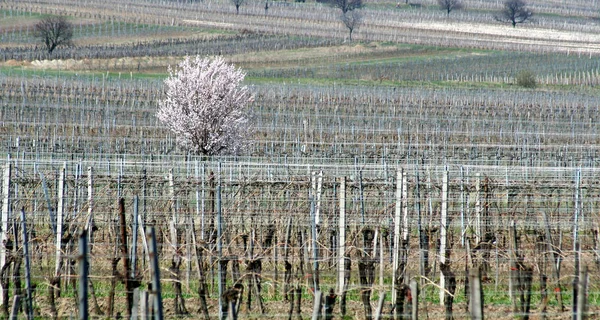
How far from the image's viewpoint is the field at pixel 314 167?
12.9 m

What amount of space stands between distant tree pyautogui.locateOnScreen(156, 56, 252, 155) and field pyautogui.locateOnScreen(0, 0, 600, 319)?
933 mm

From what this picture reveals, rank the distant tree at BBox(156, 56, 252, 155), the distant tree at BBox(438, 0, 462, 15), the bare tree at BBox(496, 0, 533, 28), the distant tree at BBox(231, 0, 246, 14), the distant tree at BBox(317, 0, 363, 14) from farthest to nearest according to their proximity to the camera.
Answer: the distant tree at BBox(438, 0, 462, 15), the distant tree at BBox(317, 0, 363, 14), the distant tree at BBox(231, 0, 246, 14), the bare tree at BBox(496, 0, 533, 28), the distant tree at BBox(156, 56, 252, 155)

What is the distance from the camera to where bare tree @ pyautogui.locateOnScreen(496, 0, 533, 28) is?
98.2 metres

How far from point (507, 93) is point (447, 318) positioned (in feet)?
140

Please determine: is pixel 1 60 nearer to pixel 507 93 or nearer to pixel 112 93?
pixel 112 93

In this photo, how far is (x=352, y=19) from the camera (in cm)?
A: 9312

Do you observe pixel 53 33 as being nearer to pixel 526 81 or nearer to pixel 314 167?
pixel 526 81

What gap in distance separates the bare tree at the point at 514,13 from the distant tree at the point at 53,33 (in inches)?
1600

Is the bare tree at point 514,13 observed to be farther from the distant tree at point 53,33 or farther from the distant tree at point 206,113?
the distant tree at point 206,113

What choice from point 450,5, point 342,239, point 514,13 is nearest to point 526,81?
point 514,13

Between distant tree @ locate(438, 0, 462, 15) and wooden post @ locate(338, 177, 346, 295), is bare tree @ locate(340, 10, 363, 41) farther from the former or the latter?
wooden post @ locate(338, 177, 346, 295)

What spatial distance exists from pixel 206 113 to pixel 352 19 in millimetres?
62326

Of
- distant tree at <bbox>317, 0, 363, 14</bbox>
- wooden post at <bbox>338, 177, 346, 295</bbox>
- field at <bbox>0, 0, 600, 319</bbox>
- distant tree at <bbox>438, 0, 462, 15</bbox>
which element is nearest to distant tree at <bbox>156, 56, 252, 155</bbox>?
field at <bbox>0, 0, 600, 319</bbox>

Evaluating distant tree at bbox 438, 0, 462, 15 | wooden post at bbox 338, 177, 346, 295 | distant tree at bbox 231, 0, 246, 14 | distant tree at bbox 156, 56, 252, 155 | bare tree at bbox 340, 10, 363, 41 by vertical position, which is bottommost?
wooden post at bbox 338, 177, 346, 295
